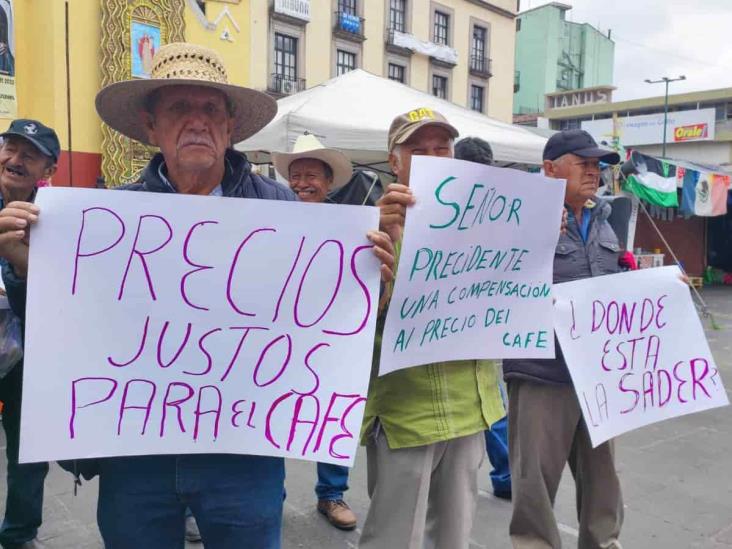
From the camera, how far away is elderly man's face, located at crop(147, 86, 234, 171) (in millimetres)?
1518

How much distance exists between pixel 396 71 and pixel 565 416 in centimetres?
2291

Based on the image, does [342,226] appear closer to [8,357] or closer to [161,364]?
[161,364]

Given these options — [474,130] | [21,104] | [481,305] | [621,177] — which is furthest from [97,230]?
[21,104]

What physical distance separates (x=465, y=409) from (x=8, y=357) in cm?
163

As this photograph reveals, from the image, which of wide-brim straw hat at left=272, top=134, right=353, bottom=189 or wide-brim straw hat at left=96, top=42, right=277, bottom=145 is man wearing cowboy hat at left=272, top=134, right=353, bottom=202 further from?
wide-brim straw hat at left=96, top=42, right=277, bottom=145

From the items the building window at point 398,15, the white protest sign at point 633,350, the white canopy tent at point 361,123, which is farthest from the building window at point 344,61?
the white protest sign at point 633,350

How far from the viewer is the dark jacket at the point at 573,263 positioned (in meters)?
2.33

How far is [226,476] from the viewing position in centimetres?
147

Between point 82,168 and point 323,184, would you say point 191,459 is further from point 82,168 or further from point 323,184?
point 82,168

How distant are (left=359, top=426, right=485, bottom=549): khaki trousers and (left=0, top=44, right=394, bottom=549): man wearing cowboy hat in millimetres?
436

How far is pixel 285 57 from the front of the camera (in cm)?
1956

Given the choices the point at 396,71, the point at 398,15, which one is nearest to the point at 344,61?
the point at 396,71

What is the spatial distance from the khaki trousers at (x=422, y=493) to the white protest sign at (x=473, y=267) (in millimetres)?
306

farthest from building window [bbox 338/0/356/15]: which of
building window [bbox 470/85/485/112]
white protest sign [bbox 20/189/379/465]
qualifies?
white protest sign [bbox 20/189/379/465]
